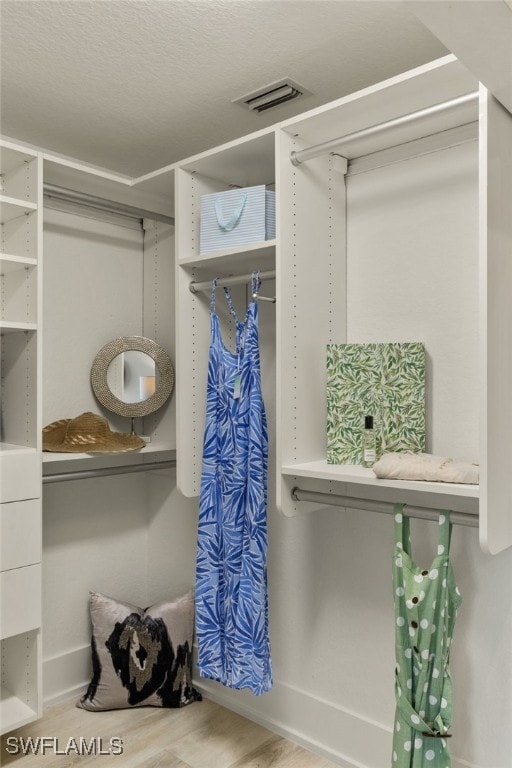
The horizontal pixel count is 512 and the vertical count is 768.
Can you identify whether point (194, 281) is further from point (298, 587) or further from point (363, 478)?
point (298, 587)

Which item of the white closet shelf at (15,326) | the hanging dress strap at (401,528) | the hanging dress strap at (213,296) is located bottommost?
the hanging dress strap at (401,528)

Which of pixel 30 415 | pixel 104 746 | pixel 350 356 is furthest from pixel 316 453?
pixel 104 746

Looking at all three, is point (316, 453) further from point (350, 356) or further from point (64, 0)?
point (64, 0)

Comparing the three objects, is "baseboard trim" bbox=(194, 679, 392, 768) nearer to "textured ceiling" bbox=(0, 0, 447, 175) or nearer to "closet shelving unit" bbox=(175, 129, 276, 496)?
"closet shelving unit" bbox=(175, 129, 276, 496)

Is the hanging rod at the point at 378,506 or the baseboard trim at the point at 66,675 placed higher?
the hanging rod at the point at 378,506

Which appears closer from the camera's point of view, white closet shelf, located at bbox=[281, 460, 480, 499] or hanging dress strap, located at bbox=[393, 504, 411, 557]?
white closet shelf, located at bbox=[281, 460, 480, 499]

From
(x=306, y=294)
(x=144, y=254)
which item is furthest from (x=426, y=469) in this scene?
(x=144, y=254)

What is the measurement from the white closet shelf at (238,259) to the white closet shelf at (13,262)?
0.52m

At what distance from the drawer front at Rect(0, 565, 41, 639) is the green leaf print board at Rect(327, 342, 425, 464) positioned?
110 centimetres

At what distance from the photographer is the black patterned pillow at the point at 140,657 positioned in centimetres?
244

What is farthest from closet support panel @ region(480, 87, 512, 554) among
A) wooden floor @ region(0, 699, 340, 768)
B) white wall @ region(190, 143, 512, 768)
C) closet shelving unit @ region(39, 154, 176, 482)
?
wooden floor @ region(0, 699, 340, 768)

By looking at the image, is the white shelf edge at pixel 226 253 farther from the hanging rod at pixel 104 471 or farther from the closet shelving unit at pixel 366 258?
the hanging rod at pixel 104 471

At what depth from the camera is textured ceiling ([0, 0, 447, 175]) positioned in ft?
5.12

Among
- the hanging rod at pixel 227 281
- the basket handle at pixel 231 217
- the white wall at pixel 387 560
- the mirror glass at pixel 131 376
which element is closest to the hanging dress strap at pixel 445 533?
the white wall at pixel 387 560
